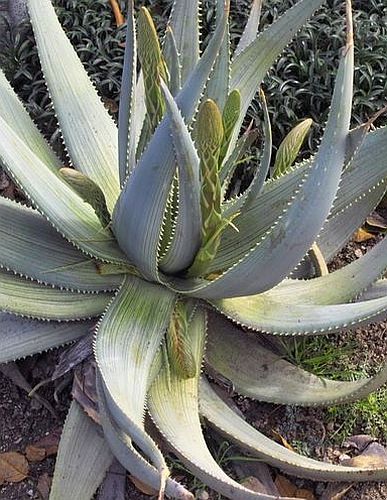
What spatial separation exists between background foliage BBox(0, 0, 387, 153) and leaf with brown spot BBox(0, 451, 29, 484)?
1078 mm

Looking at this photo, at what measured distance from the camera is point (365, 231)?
2787mm

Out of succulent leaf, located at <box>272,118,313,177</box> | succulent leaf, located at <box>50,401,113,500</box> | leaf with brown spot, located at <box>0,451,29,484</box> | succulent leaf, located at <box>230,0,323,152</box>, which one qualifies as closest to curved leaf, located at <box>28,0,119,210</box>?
succulent leaf, located at <box>230,0,323,152</box>

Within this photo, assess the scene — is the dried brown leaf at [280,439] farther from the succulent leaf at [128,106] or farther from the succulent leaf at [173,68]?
the succulent leaf at [173,68]

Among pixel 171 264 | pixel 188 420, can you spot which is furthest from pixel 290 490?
pixel 171 264

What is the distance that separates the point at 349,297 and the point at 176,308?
44 centimetres

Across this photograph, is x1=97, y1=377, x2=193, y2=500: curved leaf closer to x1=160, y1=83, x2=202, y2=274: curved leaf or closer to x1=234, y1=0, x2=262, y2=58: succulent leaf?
x1=160, y1=83, x2=202, y2=274: curved leaf

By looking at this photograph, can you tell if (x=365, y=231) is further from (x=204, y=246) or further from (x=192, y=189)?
(x=192, y=189)

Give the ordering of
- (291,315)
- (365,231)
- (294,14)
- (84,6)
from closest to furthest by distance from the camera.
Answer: (291,315), (294,14), (365,231), (84,6)

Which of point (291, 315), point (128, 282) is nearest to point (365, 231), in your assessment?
point (291, 315)

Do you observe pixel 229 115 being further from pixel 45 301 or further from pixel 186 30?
pixel 45 301

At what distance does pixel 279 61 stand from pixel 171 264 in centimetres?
122

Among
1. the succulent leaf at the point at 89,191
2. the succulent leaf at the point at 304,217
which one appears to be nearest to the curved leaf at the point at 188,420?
the succulent leaf at the point at 304,217

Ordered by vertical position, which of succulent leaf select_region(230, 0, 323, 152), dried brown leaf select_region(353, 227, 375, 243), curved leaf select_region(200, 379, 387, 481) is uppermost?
succulent leaf select_region(230, 0, 323, 152)

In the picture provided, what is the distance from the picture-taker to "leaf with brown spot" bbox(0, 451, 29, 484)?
215 centimetres
